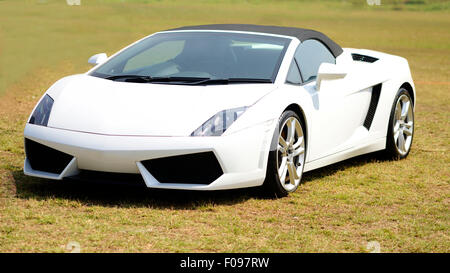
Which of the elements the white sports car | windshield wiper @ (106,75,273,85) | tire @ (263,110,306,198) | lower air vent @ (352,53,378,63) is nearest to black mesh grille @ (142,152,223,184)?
the white sports car

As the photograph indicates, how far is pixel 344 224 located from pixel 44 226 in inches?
84.2

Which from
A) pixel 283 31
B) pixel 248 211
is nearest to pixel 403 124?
pixel 283 31

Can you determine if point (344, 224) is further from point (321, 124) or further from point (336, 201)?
point (321, 124)

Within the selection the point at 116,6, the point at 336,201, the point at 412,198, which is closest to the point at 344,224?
the point at 336,201

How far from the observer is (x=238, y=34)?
25.8 feet

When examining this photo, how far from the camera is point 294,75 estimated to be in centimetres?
748

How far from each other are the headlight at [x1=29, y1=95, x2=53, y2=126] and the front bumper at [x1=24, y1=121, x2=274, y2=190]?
141mm

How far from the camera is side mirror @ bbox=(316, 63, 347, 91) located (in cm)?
741

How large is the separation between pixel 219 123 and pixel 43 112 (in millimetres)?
1481

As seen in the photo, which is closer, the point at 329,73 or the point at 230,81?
the point at 230,81

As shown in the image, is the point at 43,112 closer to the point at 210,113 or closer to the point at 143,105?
the point at 143,105

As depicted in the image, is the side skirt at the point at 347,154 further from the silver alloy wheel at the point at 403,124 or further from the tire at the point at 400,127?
the silver alloy wheel at the point at 403,124

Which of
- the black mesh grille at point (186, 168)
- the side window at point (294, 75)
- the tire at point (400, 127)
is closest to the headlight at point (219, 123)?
the black mesh grille at point (186, 168)

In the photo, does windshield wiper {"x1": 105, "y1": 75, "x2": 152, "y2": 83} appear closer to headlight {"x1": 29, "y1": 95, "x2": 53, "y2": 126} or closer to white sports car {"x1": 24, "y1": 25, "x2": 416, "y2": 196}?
white sports car {"x1": 24, "y1": 25, "x2": 416, "y2": 196}
